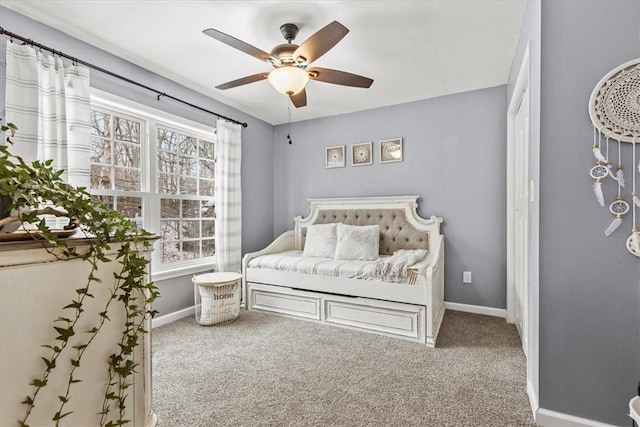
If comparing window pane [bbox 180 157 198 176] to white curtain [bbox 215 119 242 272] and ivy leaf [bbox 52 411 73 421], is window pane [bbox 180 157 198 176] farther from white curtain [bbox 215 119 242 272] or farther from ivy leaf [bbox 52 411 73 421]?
ivy leaf [bbox 52 411 73 421]

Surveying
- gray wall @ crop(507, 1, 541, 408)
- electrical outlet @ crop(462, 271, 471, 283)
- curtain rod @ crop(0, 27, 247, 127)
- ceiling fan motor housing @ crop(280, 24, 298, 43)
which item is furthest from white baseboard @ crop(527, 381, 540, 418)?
curtain rod @ crop(0, 27, 247, 127)

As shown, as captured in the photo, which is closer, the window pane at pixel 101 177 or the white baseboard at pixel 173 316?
the window pane at pixel 101 177

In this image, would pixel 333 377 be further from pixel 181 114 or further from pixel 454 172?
pixel 181 114

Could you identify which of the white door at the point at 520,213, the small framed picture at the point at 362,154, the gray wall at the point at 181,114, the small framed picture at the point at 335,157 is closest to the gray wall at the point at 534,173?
the white door at the point at 520,213

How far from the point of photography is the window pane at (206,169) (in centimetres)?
363

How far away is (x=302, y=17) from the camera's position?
2223 mm

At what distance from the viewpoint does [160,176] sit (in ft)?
10.4

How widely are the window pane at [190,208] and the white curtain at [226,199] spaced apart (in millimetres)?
215

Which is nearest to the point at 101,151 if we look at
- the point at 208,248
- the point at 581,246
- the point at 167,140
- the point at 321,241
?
the point at 167,140

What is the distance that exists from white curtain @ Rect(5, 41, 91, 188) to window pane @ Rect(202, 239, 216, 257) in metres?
1.46

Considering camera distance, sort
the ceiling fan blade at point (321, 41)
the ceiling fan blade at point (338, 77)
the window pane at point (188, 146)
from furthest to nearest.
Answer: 1. the window pane at point (188, 146)
2. the ceiling fan blade at point (338, 77)
3. the ceiling fan blade at point (321, 41)

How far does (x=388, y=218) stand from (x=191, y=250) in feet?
7.53

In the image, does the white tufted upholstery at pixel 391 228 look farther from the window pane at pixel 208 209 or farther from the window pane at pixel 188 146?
the window pane at pixel 188 146

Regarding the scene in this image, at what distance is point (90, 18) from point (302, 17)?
4.97 ft
